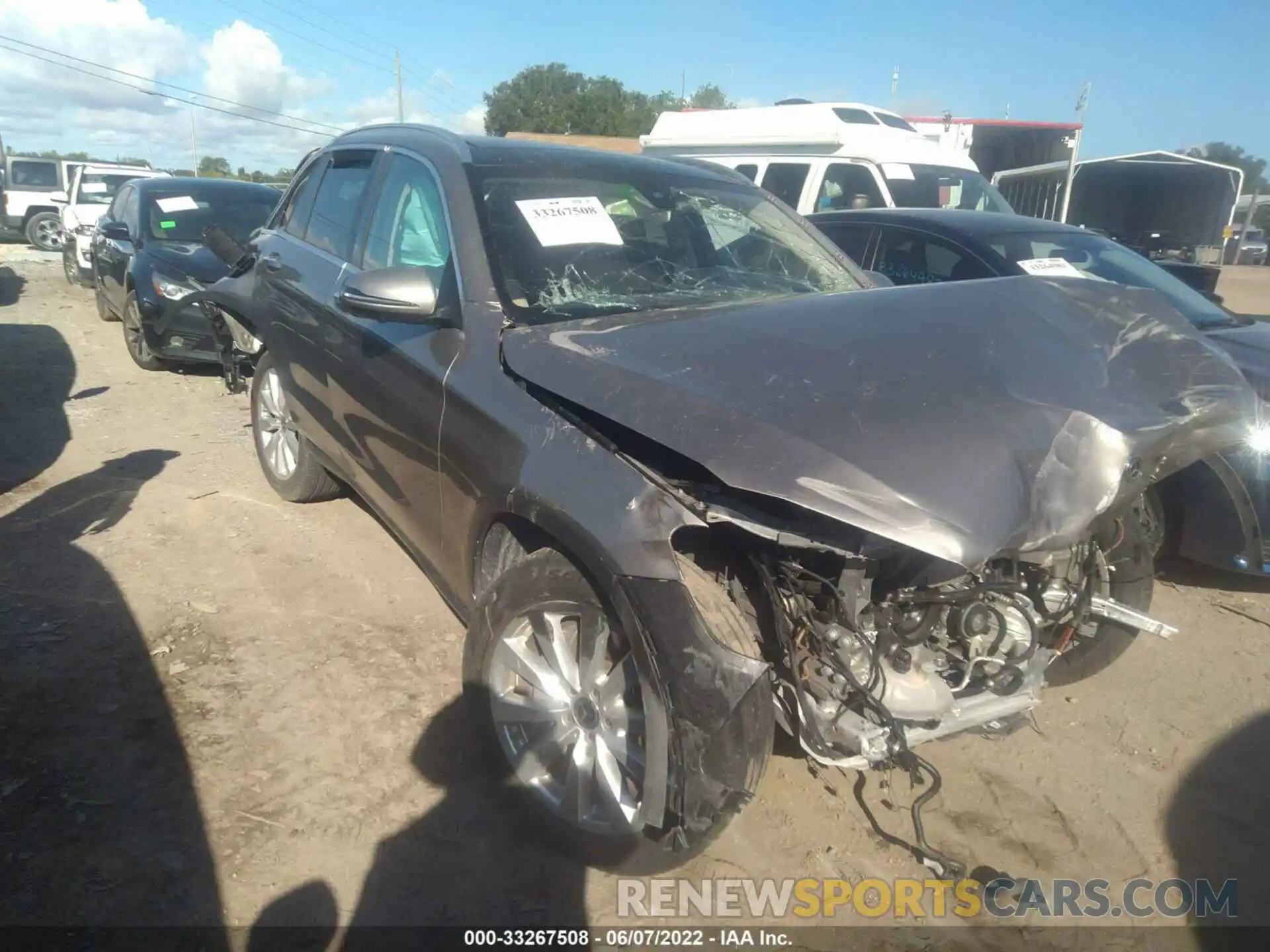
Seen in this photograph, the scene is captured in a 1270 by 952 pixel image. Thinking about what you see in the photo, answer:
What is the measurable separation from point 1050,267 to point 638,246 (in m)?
3.15

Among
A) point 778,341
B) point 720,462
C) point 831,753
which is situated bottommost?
Result: point 831,753

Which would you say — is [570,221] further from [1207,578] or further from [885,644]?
[1207,578]

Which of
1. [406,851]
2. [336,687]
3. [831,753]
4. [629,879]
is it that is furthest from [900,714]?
[336,687]

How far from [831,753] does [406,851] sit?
1241 millimetres

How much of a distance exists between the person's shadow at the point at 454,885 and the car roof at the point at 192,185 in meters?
7.88

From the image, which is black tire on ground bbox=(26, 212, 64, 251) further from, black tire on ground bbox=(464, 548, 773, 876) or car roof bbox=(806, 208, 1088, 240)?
black tire on ground bbox=(464, 548, 773, 876)

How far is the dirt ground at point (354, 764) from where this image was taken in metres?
2.44

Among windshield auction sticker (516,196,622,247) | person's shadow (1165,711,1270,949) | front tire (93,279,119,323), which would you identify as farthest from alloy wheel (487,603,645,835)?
front tire (93,279,119,323)

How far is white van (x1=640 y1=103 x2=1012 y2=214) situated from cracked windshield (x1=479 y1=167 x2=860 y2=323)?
514 centimetres

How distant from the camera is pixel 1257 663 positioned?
3801 millimetres

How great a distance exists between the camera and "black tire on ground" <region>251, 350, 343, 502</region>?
466 cm

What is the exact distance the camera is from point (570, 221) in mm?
3100

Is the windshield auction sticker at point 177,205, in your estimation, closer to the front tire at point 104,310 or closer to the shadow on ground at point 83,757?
the front tire at point 104,310

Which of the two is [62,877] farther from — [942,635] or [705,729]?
[942,635]
